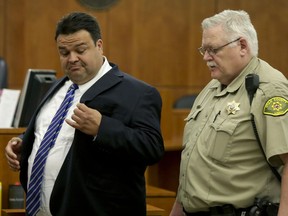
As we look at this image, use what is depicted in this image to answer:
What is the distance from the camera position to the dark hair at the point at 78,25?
3.02 meters

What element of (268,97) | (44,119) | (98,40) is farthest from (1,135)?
(268,97)

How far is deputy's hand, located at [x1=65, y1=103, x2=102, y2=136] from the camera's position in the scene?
280 centimetres

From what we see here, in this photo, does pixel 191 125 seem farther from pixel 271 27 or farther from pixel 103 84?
pixel 271 27

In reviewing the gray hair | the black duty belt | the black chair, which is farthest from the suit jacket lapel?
the black chair

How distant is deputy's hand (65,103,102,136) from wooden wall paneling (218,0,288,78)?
6.26 meters

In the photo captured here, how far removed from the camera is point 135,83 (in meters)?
3.05

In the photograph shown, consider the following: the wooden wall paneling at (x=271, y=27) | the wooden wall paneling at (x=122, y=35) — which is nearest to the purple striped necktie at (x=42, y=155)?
the wooden wall paneling at (x=122, y=35)

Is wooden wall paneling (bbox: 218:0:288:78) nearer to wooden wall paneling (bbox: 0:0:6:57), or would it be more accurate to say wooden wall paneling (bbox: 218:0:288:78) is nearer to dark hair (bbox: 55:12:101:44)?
wooden wall paneling (bbox: 0:0:6:57)

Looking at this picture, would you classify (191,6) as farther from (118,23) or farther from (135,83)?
(135,83)

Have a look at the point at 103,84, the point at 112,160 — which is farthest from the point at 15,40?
the point at 112,160

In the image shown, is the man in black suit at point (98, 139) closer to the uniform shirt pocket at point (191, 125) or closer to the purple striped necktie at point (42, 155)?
the purple striped necktie at point (42, 155)

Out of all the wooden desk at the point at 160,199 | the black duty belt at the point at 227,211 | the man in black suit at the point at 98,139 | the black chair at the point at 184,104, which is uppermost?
the man in black suit at the point at 98,139

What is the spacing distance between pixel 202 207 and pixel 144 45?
18.9 ft

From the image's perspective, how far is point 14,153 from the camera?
10.9 ft
